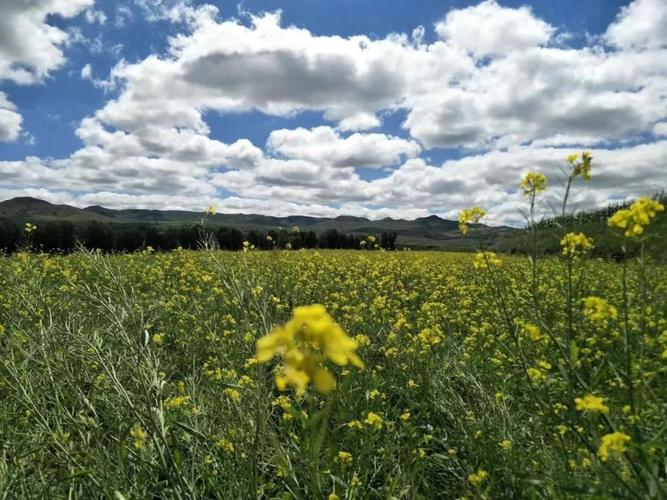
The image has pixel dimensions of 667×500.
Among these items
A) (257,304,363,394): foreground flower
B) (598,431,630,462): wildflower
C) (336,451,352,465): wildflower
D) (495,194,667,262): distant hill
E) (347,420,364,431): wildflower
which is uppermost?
(495,194,667,262): distant hill

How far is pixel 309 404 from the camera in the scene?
1.56 m

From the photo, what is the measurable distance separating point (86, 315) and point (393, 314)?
6.35 meters

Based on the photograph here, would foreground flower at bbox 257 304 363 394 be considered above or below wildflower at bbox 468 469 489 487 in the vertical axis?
above

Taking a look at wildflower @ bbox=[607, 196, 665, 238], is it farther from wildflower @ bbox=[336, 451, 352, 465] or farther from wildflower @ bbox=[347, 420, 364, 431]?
wildflower @ bbox=[336, 451, 352, 465]

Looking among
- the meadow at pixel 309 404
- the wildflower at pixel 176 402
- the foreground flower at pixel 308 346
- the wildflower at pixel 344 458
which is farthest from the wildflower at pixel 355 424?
the foreground flower at pixel 308 346

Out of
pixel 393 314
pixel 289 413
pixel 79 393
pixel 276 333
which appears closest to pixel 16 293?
pixel 79 393

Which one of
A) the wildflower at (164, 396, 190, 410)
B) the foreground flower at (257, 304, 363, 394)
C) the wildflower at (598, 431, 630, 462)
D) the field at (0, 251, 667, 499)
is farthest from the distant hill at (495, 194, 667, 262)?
the wildflower at (164, 396, 190, 410)

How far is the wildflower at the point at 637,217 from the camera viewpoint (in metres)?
1.91

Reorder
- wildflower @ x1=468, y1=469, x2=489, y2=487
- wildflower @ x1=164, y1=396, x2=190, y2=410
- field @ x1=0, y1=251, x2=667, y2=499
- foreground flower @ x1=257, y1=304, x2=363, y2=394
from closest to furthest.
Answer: foreground flower @ x1=257, y1=304, x2=363, y2=394 < field @ x1=0, y1=251, x2=667, y2=499 < wildflower @ x1=468, y1=469, x2=489, y2=487 < wildflower @ x1=164, y1=396, x2=190, y2=410

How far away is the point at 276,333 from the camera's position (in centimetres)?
104

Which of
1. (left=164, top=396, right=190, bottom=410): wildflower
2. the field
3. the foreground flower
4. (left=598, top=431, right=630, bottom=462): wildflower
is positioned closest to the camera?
the foreground flower

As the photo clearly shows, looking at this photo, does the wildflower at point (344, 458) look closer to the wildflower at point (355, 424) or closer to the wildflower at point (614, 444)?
the wildflower at point (355, 424)

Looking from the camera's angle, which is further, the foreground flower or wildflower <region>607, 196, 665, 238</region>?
wildflower <region>607, 196, 665, 238</region>

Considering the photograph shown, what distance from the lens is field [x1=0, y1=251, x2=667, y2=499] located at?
6.85ft
